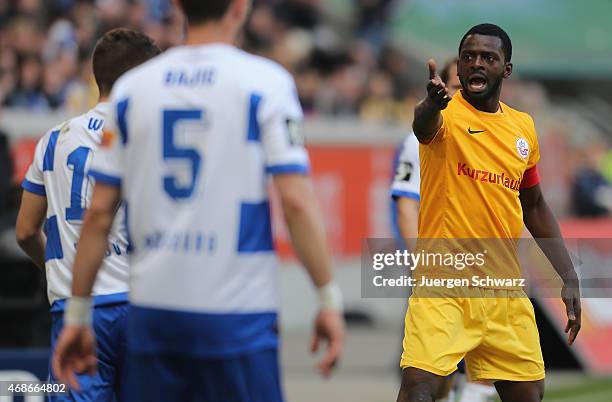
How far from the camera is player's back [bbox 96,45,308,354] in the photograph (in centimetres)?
464

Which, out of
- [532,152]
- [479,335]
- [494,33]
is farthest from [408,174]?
[479,335]

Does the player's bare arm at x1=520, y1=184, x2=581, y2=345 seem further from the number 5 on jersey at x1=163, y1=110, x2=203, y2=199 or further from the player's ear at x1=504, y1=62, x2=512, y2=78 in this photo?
the number 5 on jersey at x1=163, y1=110, x2=203, y2=199

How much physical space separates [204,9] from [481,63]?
236 centimetres

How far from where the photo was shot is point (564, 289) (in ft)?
23.2

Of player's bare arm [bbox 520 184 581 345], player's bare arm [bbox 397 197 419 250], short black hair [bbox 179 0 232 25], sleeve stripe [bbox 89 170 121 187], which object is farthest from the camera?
player's bare arm [bbox 397 197 419 250]

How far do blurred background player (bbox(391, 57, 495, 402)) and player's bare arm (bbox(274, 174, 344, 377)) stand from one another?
3518 mm

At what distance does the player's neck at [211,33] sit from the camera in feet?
15.6

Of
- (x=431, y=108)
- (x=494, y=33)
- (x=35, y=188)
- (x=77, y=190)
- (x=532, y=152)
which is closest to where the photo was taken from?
(x=431, y=108)

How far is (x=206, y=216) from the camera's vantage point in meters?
4.66

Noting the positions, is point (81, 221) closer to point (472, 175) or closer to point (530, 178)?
point (472, 175)

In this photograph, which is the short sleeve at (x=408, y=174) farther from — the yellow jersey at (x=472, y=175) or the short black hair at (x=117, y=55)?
the short black hair at (x=117, y=55)

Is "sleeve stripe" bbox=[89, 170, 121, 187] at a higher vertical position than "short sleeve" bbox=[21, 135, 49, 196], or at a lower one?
lower

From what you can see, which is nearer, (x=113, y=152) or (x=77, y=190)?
(x=113, y=152)

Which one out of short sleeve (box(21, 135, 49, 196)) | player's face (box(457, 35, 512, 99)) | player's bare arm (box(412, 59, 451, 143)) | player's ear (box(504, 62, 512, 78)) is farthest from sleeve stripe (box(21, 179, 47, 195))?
player's ear (box(504, 62, 512, 78))
